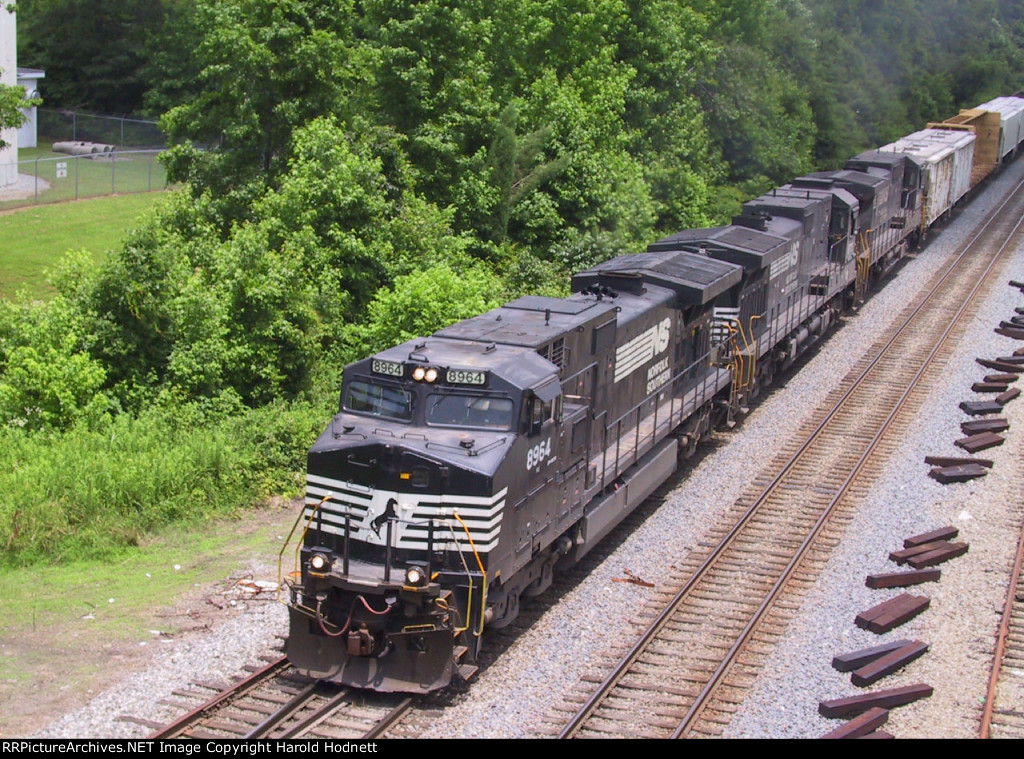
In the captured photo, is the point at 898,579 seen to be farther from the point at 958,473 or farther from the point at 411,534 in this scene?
the point at 411,534

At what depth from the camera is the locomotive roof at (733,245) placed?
21109 mm

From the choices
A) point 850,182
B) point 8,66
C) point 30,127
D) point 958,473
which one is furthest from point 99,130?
point 958,473

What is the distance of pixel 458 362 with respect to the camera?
39.2ft

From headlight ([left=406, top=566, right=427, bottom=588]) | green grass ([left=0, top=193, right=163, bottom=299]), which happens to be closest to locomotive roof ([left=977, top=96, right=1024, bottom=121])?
green grass ([left=0, top=193, right=163, bottom=299])

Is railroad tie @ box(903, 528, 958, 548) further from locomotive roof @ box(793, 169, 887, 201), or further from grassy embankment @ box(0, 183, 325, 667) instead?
locomotive roof @ box(793, 169, 887, 201)

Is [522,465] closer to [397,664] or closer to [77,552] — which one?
[397,664]

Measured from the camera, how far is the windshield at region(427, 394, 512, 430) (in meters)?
11.6

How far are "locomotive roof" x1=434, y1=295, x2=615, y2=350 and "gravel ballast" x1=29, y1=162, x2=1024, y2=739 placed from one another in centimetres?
329

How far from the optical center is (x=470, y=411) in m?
11.7

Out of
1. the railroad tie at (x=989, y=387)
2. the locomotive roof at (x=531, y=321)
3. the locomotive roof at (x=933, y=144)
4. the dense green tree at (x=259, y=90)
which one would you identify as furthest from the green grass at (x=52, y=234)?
the locomotive roof at (x=933, y=144)

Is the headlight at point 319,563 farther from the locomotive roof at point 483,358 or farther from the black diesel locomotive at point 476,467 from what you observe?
the locomotive roof at point 483,358

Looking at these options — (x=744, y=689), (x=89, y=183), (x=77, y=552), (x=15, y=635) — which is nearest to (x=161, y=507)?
(x=77, y=552)

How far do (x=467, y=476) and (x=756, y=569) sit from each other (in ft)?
18.7

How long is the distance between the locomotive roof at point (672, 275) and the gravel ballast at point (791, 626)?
306 centimetres
